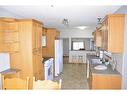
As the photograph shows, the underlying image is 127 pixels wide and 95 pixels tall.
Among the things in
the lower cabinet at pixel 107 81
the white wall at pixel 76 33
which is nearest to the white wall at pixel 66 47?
the white wall at pixel 76 33

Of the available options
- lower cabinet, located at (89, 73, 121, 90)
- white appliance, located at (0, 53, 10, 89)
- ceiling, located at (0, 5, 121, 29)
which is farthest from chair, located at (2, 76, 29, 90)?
lower cabinet, located at (89, 73, 121, 90)

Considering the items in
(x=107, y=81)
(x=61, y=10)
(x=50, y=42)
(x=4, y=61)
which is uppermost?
(x=61, y=10)

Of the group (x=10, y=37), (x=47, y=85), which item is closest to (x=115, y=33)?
(x=47, y=85)

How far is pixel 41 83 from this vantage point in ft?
7.89

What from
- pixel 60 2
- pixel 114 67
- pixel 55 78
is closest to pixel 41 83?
pixel 60 2

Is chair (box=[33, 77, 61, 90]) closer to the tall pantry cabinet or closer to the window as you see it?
the tall pantry cabinet

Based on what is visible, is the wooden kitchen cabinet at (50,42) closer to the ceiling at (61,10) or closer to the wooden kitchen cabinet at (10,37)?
the ceiling at (61,10)

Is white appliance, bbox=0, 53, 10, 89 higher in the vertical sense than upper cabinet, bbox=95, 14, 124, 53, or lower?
lower

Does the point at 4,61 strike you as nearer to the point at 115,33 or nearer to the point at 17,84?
the point at 17,84

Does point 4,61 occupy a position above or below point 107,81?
above

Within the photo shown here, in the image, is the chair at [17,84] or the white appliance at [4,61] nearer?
the chair at [17,84]

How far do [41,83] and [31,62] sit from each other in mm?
1542

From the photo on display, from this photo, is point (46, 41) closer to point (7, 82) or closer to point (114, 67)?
point (114, 67)
